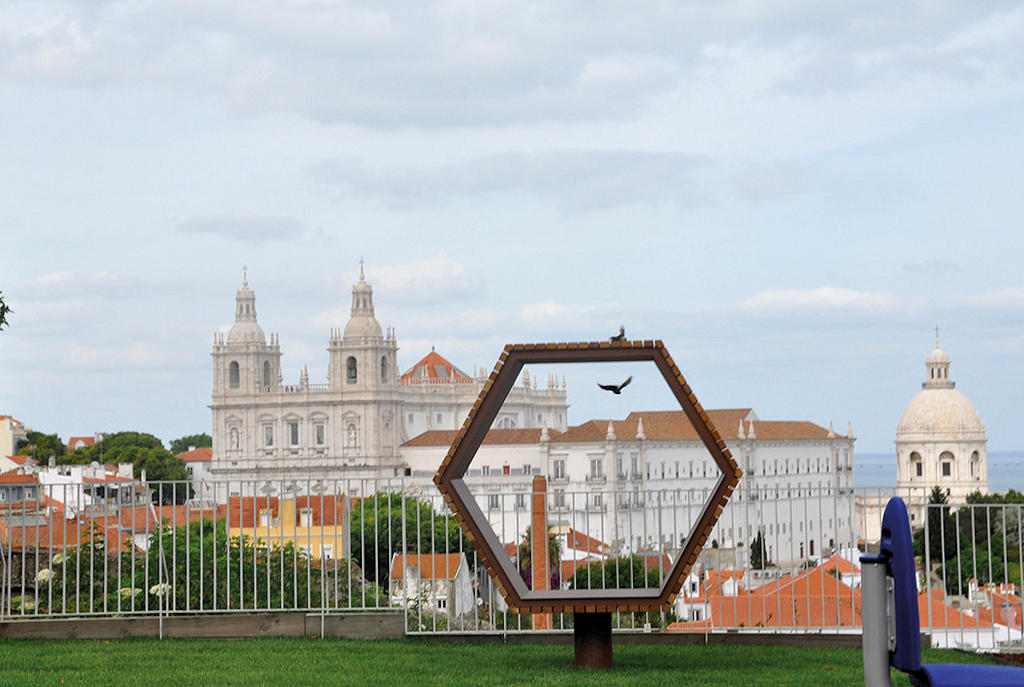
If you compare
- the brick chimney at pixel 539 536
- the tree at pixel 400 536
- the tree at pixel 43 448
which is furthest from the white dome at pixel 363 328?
the brick chimney at pixel 539 536

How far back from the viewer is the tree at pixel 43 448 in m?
77.2

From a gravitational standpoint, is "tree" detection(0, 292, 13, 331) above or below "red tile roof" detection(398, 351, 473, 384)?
below

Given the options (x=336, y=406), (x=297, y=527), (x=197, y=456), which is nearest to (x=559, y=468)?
(x=336, y=406)

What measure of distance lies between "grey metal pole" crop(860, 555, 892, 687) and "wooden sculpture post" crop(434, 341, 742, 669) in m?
3.65

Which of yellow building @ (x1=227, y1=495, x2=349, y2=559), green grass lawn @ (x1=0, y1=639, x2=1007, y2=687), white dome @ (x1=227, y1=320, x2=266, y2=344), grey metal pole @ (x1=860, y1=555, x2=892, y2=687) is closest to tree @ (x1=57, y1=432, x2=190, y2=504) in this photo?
white dome @ (x1=227, y1=320, x2=266, y2=344)

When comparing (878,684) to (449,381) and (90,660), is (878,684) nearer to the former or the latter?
(90,660)

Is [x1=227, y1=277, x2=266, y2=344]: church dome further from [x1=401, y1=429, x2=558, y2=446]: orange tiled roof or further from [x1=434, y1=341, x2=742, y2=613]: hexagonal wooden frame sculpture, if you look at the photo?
[x1=434, y1=341, x2=742, y2=613]: hexagonal wooden frame sculpture

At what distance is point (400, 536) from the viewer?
18531mm

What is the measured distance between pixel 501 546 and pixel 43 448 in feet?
254

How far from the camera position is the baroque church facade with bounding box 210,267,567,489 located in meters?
94.7

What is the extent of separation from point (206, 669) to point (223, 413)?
92.9 metres

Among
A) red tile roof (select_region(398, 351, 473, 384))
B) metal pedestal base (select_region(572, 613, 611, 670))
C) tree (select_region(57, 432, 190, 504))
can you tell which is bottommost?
metal pedestal base (select_region(572, 613, 611, 670))

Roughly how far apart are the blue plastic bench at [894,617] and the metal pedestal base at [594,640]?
3823mm

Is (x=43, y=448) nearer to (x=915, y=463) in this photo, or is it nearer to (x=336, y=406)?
(x=336, y=406)
